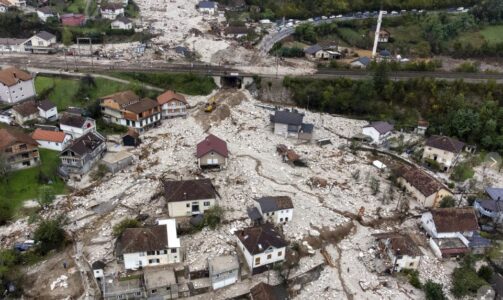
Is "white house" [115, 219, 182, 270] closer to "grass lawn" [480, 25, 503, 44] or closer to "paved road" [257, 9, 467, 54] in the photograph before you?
"paved road" [257, 9, 467, 54]

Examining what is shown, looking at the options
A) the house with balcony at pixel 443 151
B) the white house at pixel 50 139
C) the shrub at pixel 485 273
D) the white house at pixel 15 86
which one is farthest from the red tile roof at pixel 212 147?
the white house at pixel 15 86

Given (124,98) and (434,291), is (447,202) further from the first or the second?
(124,98)

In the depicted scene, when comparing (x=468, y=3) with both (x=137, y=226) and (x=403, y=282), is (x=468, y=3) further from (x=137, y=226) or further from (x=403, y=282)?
(x=137, y=226)

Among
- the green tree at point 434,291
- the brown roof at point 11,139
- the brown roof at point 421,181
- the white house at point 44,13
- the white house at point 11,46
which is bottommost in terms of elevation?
the green tree at point 434,291

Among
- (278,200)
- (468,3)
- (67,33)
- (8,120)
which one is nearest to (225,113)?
(278,200)

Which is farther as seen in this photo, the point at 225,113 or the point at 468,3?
the point at 468,3

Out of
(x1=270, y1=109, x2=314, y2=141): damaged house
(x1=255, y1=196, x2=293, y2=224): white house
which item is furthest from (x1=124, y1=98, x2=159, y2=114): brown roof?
(x1=255, y1=196, x2=293, y2=224): white house

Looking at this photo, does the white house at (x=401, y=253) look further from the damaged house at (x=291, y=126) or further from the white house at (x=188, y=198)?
the damaged house at (x=291, y=126)
